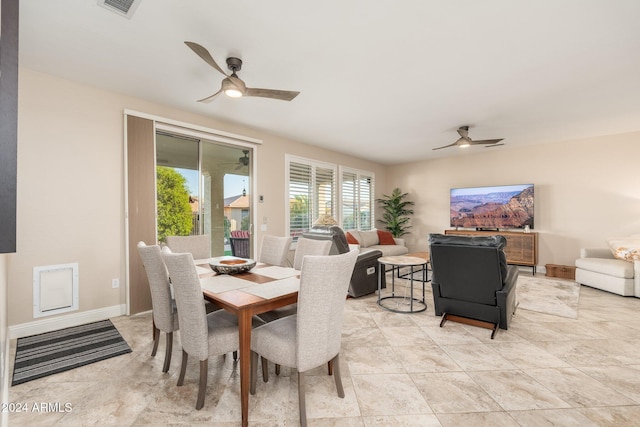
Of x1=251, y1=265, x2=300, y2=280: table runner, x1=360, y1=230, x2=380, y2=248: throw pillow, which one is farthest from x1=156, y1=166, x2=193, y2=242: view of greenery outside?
x1=360, y1=230, x2=380, y2=248: throw pillow

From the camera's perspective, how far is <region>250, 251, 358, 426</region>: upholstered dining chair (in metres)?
1.61

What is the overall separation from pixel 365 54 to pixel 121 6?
1.85 meters

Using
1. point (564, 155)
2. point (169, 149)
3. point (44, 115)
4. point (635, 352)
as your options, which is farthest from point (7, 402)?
point (564, 155)

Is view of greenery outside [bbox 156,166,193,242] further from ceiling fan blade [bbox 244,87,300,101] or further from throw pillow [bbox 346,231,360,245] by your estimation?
throw pillow [bbox 346,231,360,245]

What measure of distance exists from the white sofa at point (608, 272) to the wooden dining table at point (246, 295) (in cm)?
480

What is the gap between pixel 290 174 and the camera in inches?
211

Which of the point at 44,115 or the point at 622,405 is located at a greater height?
the point at 44,115

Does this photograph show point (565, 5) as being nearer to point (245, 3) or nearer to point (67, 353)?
point (245, 3)

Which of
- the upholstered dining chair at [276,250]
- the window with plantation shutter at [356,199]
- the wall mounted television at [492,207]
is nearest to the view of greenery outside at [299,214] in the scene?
the window with plantation shutter at [356,199]

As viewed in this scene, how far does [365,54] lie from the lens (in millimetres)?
2529

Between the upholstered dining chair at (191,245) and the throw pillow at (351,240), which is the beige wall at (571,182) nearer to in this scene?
the throw pillow at (351,240)

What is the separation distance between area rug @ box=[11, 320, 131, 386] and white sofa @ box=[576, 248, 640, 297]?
6165 mm

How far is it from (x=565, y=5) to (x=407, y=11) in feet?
3.47

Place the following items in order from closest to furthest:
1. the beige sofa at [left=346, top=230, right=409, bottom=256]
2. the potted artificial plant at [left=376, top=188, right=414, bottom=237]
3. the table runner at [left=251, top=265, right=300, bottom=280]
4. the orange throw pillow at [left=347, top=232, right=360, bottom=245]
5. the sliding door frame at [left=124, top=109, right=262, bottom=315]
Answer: the table runner at [left=251, top=265, right=300, bottom=280] < the sliding door frame at [left=124, top=109, right=262, bottom=315] < the orange throw pillow at [left=347, top=232, right=360, bottom=245] < the beige sofa at [left=346, top=230, right=409, bottom=256] < the potted artificial plant at [left=376, top=188, right=414, bottom=237]
